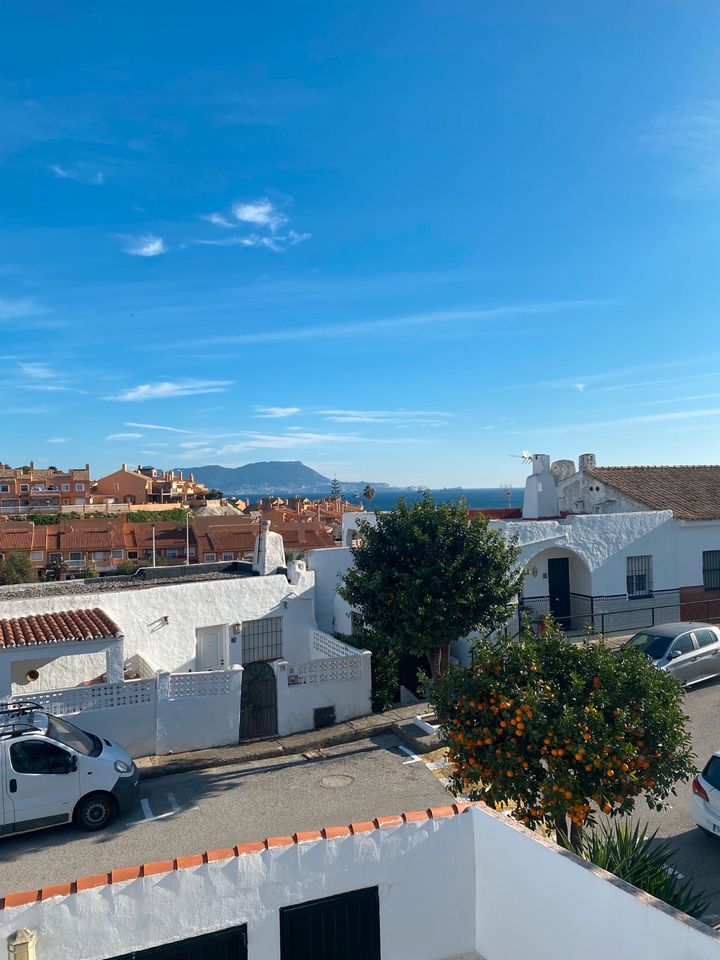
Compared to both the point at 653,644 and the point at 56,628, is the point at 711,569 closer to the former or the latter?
the point at 653,644

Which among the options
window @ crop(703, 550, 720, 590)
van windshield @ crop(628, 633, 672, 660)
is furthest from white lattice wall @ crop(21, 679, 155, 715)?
window @ crop(703, 550, 720, 590)

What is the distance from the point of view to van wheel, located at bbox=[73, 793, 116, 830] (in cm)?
1069

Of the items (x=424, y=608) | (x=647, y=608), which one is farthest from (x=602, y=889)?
(x=647, y=608)

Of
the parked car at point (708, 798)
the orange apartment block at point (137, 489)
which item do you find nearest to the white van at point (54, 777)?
the parked car at point (708, 798)

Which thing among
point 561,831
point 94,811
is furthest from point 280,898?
point 94,811

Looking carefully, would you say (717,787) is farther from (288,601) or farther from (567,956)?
(288,601)

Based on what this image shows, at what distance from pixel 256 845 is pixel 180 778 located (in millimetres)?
7762

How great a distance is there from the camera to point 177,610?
17.3 m

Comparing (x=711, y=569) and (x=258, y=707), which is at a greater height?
(x=711, y=569)

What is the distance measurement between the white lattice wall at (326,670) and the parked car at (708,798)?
7.72m

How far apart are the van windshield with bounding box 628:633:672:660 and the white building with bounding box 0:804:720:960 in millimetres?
10905

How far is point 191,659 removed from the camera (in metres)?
17.6

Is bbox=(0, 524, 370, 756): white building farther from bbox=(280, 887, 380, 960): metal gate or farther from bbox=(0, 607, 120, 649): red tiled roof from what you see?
bbox=(280, 887, 380, 960): metal gate

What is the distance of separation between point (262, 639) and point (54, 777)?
336 inches
